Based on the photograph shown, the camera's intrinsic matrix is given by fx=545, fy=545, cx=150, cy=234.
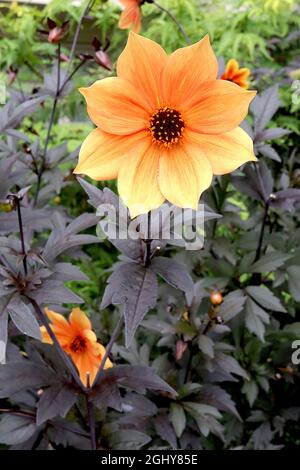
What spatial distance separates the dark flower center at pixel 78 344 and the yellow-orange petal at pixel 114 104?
0.55m

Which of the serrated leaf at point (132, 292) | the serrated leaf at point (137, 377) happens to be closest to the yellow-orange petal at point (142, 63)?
the serrated leaf at point (132, 292)

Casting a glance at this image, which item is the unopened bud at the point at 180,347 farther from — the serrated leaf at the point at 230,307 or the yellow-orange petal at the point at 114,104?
the yellow-orange petal at the point at 114,104

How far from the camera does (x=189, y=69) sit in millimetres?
722

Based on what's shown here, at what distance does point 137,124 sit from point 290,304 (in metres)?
0.95

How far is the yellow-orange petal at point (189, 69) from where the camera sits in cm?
71

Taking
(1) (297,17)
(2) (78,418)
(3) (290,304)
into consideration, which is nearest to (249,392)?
(3) (290,304)

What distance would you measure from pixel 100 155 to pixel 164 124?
0.33 ft

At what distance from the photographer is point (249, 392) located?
1.36 meters

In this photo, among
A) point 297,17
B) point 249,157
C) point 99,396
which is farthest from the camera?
point 297,17

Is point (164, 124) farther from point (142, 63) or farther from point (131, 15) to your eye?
point (131, 15)

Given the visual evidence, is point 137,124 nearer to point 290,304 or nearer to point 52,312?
point 52,312

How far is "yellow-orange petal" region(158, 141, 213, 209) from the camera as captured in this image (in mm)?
748

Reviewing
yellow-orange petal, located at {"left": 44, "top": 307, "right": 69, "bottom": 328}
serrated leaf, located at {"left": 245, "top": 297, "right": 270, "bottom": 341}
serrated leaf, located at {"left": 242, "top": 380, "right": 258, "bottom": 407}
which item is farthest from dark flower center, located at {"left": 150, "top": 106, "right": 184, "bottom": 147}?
serrated leaf, located at {"left": 242, "top": 380, "right": 258, "bottom": 407}

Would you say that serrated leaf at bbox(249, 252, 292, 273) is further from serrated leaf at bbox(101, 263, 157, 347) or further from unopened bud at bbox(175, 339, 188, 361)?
serrated leaf at bbox(101, 263, 157, 347)
